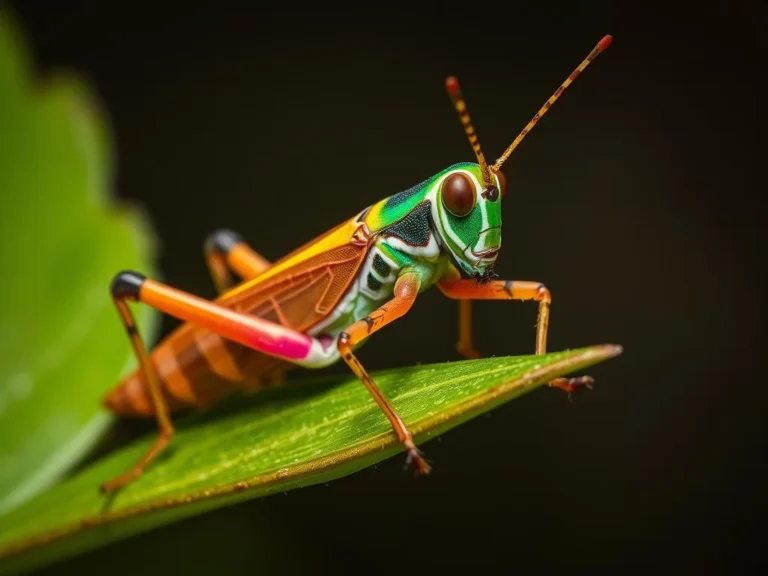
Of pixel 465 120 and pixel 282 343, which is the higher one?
pixel 465 120

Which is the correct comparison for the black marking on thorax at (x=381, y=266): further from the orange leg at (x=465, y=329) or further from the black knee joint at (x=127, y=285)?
the black knee joint at (x=127, y=285)

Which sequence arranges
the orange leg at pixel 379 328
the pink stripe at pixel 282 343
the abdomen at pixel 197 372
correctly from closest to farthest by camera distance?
1. the orange leg at pixel 379 328
2. the pink stripe at pixel 282 343
3. the abdomen at pixel 197 372

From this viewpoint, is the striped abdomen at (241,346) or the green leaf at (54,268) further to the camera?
the striped abdomen at (241,346)

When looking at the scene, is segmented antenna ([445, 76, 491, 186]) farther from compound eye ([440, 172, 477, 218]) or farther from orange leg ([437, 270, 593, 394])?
orange leg ([437, 270, 593, 394])

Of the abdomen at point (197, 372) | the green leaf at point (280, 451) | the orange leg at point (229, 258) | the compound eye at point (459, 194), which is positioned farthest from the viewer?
the orange leg at point (229, 258)

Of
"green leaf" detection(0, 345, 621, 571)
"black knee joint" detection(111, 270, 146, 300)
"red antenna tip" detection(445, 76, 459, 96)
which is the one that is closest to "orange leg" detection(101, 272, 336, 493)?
"black knee joint" detection(111, 270, 146, 300)

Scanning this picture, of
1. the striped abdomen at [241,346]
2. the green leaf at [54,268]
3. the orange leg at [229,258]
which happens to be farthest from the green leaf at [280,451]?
the orange leg at [229,258]

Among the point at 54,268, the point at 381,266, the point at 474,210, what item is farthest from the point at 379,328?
the point at 54,268

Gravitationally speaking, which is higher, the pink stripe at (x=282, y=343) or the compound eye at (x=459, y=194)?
the compound eye at (x=459, y=194)

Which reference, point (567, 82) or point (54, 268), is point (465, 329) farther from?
point (54, 268)
